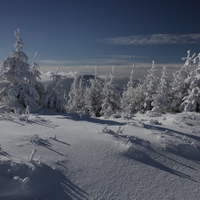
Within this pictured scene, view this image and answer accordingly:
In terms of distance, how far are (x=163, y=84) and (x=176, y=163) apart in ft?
80.1

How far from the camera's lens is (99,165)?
5.16 metres

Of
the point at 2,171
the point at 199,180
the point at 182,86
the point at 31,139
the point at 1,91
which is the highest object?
the point at 182,86

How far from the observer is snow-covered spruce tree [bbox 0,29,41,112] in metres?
17.2

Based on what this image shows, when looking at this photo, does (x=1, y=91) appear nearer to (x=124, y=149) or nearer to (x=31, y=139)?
(x=31, y=139)

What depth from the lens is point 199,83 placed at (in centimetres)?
2234

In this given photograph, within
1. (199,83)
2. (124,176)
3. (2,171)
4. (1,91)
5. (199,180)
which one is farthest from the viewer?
(199,83)

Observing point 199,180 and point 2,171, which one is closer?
point 2,171

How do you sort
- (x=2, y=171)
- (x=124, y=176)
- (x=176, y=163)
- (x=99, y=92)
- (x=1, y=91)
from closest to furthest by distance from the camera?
(x=2, y=171) → (x=124, y=176) → (x=176, y=163) → (x=1, y=91) → (x=99, y=92)

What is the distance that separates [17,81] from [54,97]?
5.40 m

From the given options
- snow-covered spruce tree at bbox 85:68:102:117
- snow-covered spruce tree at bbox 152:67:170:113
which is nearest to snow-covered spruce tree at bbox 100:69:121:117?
snow-covered spruce tree at bbox 85:68:102:117

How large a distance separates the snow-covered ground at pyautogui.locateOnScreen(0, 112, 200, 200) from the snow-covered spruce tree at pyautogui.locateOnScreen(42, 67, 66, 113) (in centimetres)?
1479

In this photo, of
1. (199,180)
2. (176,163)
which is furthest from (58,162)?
(199,180)

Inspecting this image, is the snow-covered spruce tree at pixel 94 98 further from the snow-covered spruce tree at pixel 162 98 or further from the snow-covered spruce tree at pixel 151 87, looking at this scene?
the snow-covered spruce tree at pixel 162 98

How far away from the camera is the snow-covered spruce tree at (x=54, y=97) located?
2234 cm
